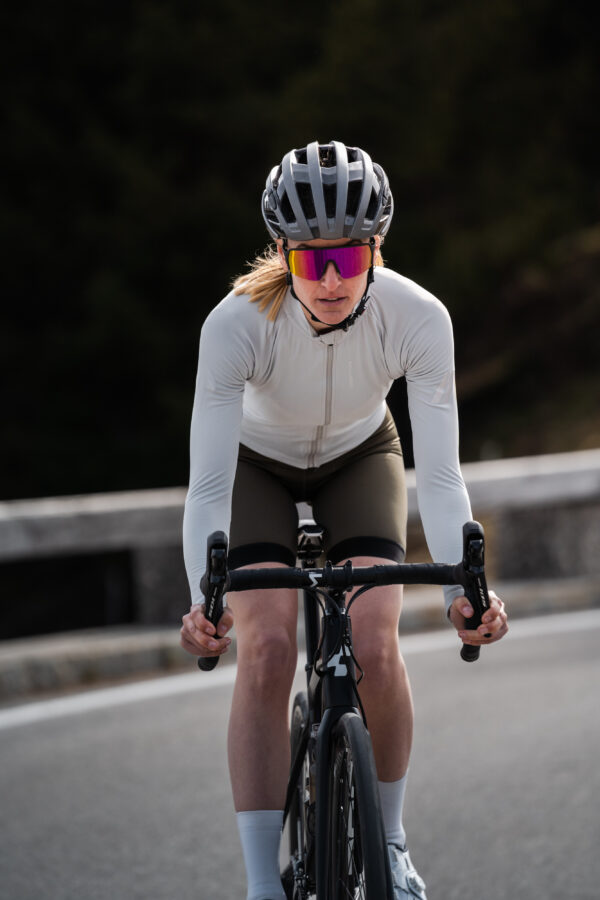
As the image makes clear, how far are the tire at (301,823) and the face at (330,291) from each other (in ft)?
3.84

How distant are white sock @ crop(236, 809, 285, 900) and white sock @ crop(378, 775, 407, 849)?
316 mm

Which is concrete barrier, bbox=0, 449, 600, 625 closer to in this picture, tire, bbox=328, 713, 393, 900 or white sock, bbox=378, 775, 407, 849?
white sock, bbox=378, 775, 407, 849

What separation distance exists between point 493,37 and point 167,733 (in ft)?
79.0

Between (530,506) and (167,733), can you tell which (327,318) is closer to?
(167,733)

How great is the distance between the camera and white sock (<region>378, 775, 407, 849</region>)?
12.7ft

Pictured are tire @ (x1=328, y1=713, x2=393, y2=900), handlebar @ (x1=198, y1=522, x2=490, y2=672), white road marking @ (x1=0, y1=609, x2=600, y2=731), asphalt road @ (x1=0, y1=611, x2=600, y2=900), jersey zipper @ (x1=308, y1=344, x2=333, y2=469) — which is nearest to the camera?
tire @ (x1=328, y1=713, x2=393, y2=900)

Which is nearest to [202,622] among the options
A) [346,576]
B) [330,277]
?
[346,576]

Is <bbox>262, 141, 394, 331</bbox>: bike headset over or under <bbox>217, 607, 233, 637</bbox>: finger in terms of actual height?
over

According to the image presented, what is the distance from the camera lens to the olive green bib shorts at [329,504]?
391 cm

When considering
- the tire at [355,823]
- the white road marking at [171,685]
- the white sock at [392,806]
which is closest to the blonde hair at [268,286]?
the tire at [355,823]

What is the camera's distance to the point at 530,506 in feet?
34.2

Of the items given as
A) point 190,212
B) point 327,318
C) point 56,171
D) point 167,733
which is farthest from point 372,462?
point 56,171

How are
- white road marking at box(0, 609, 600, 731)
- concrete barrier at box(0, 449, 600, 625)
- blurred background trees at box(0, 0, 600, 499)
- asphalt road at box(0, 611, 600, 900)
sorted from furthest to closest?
blurred background trees at box(0, 0, 600, 499), concrete barrier at box(0, 449, 600, 625), white road marking at box(0, 609, 600, 731), asphalt road at box(0, 611, 600, 900)

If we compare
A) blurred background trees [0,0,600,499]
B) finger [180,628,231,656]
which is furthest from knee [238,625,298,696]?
blurred background trees [0,0,600,499]
